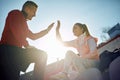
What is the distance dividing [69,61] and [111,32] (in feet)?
39.0

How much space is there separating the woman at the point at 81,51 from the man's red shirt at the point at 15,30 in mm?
1092

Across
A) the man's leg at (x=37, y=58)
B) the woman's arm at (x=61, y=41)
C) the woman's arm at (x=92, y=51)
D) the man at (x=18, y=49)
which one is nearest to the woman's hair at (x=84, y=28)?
the woman's arm at (x=92, y=51)

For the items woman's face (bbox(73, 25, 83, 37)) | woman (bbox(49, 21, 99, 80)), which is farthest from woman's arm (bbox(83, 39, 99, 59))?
woman's face (bbox(73, 25, 83, 37))

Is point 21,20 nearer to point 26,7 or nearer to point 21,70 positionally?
point 26,7

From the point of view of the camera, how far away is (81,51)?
440cm

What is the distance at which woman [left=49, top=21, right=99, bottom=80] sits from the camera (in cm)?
350

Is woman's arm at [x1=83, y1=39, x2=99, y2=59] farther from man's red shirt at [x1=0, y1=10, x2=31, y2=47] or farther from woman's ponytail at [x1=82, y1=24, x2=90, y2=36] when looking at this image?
man's red shirt at [x1=0, y1=10, x2=31, y2=47]

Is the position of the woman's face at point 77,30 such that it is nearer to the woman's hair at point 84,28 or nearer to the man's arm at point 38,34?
the woman's hair at point 84,28

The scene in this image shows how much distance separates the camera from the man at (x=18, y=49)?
2.72 metres

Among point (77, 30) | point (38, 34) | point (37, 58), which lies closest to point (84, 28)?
point (77, 30)

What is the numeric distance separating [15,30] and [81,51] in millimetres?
1939

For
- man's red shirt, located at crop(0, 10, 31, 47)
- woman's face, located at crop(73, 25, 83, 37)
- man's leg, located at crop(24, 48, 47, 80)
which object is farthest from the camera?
woman's face, located at crop(73, 25, 83, 37)

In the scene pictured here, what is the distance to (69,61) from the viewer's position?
3.75 metres

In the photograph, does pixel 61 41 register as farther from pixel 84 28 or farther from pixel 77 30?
pixel 84 28
